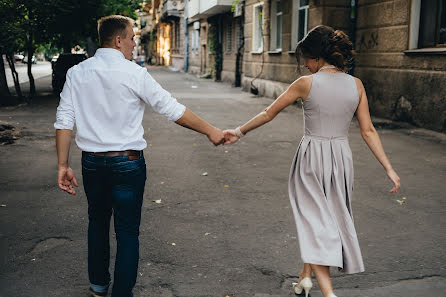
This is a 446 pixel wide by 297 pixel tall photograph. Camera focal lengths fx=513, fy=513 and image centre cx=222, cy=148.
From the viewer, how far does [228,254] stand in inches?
162

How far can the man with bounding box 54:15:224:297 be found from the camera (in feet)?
9.44

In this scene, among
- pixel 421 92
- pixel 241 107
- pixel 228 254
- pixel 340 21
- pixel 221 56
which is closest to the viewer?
pixel 228 254

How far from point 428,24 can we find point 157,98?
30.9ft

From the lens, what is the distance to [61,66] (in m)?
20.5

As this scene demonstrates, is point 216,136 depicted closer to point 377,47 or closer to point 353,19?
point 377,47

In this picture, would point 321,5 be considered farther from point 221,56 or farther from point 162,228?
point 221,56

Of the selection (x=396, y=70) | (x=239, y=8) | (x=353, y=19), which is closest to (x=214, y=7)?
(x=239, y=8)

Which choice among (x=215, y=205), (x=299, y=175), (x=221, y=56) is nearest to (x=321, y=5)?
(x=215, y=205)

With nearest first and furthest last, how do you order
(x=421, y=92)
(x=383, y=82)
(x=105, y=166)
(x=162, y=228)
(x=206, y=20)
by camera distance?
(x=105, y=166), (x=162, y=228), (x=421, y=92), (x=383, y=82), (x=206, y=20)

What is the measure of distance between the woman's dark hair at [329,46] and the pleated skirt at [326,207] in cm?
47

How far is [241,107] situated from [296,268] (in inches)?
479

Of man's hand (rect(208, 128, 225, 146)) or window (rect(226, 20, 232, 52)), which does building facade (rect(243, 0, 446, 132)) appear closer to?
man's hand (rect(208, 128, 225, 146))

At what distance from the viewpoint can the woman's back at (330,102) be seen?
2996 mm

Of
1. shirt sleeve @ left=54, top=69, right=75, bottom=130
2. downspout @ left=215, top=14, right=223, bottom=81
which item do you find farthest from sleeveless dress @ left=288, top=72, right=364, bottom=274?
downspout @ left=215, top=14, right=223, bottom=81
